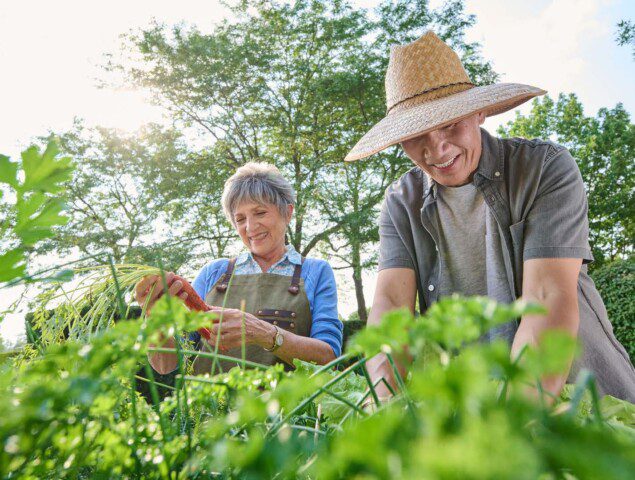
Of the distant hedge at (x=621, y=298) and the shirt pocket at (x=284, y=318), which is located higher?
the shirt pocket at (x=284, y=318)

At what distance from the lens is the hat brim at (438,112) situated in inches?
73.4

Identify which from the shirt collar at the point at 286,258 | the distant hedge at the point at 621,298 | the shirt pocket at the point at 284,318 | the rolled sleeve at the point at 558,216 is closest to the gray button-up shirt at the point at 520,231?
the rolled sleeve at the point at 558,216

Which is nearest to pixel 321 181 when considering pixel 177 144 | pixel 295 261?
pixel 177 144

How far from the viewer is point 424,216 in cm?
221

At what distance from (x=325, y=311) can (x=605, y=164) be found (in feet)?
68.7

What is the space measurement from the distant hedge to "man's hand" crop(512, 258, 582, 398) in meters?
8.45

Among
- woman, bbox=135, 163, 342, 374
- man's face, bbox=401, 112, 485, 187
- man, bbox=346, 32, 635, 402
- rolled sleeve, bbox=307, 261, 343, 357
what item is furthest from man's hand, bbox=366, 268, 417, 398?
woman, bbox=135, 163, 342, 374

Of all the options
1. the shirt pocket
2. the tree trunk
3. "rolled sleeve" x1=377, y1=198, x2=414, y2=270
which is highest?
"rolled sleeve" x1=377, y1=198, x2=414, y2=270

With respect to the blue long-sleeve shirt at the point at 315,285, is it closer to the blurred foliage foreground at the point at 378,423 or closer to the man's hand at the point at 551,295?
the man's hand at the point at 551,295

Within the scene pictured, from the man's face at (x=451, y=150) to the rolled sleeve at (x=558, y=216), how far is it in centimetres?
34

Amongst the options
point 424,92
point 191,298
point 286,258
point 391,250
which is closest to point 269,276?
point 286,258

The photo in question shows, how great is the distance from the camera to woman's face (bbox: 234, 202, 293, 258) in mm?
3480

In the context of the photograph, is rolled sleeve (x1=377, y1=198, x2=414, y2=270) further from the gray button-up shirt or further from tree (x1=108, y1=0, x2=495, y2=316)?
tree (x1=108, y1=0, x2=495, y2=316)

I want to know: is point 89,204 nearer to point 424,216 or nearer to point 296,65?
point 296,65
